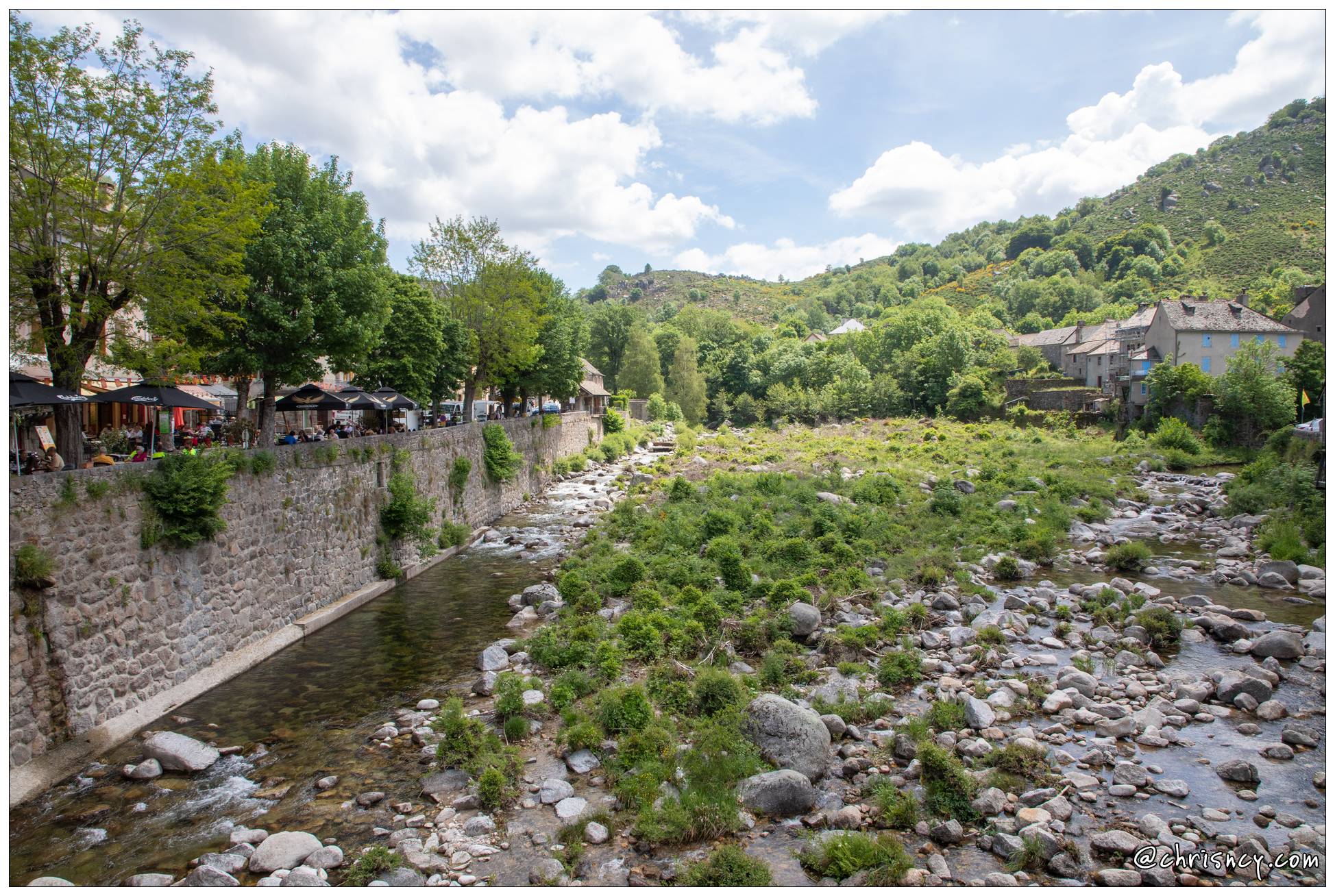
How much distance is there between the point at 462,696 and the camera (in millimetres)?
13477

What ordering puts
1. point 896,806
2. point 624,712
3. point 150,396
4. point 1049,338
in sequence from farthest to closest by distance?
1. point 1049,338
2. point 150,396
3. point 624,712
4. point 896,806

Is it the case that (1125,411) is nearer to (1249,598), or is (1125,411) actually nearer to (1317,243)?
(1249,598)

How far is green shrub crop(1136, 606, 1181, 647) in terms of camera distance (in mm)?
14906

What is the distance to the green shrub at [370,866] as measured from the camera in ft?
26.6

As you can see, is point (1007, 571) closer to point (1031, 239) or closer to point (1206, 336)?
Result: point (1206, 336)

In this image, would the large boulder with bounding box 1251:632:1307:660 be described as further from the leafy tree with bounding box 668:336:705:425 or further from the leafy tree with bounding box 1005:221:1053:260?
the leafy tree with bounding box 1005:221:1053:260

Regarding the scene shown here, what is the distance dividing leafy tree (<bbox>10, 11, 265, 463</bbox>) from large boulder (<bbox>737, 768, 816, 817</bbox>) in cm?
1378

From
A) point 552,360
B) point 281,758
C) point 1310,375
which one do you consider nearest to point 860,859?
point 281,758

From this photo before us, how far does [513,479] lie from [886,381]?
46339mm

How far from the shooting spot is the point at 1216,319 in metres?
52.8

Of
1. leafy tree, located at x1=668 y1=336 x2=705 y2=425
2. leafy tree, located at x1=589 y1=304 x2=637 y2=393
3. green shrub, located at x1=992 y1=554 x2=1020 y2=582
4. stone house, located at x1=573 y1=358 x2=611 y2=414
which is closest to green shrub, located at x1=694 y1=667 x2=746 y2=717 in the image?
green shrub, located at x1=992 y1=554 x2=1020 y2=582

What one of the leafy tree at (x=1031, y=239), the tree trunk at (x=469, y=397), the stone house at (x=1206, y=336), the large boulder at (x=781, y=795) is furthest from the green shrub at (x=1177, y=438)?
the leafy tree at (x=1031, y=239)

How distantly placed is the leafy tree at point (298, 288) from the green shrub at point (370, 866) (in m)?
13.9

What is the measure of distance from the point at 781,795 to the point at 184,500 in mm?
12221
